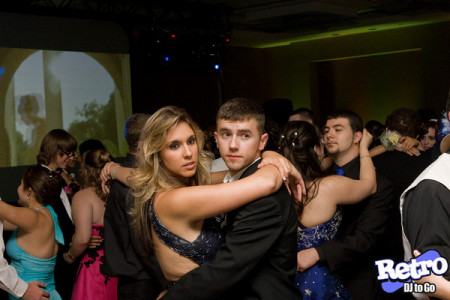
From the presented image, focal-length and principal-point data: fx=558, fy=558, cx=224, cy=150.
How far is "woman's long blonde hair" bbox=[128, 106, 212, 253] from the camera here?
1963mm

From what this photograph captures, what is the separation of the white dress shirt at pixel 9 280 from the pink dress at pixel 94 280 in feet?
1.74

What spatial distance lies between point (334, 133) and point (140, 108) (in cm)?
737

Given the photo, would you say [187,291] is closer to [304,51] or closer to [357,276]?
[357,276]

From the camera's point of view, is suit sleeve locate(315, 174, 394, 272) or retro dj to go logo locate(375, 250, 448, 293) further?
suit sleeve locate(315, 174, 394, 272)

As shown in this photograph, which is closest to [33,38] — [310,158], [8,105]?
[8,105]

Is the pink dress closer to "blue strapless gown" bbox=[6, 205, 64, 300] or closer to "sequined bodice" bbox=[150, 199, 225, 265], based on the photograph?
"blue strapless gown" bbox=[6, 205, 64, 300]

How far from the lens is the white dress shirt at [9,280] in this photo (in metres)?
2.77

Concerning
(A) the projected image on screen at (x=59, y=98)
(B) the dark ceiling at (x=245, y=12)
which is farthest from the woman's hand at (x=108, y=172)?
(B) the dark ceiling at (x=245, y=12)

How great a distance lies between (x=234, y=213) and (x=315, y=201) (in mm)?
1014

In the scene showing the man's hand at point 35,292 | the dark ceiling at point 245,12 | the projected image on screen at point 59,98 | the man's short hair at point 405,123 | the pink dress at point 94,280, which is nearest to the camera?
the man's hand at point 35,292

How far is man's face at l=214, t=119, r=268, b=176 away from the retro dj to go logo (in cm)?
59

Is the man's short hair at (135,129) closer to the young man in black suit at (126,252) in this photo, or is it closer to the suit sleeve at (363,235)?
the young man in black suit at (126,252)

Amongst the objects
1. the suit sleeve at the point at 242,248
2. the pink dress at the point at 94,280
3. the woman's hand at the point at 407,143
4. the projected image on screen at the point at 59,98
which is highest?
the projected image on screen at the point at 59,98

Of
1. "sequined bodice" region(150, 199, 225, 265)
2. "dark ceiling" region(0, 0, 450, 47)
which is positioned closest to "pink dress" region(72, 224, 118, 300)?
"sequined bodice" region(150, 199, 225, 265)
